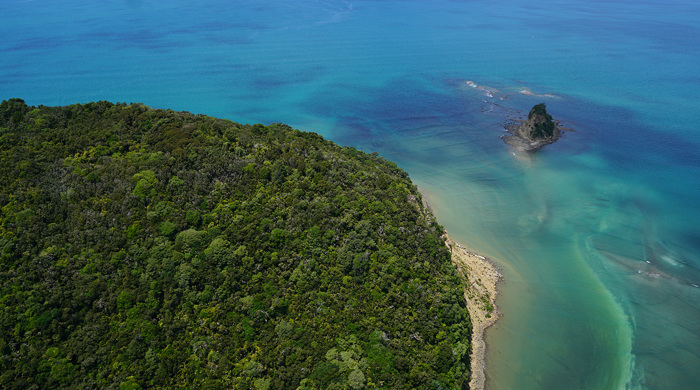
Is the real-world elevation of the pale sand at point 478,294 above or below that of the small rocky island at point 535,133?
below

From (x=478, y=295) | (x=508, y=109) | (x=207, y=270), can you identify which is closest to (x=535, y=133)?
(x=508, y=109)

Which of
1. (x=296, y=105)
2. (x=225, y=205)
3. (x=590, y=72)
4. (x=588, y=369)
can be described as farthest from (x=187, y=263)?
(x=590, y=72)

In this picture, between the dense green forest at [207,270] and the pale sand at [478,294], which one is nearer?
the dense green forest at [207,270]

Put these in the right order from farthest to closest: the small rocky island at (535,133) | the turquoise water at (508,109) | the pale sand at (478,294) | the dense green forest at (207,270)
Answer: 1. the small rocky island at (535,133)
2. the turquoise water at (508,109)
3. the pale sand at (478,294)
4. the dense green forest at (207,270)

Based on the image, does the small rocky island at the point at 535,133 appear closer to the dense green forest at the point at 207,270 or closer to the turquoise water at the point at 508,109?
the turquoise water at the point at 508,109

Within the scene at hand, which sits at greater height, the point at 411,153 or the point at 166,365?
the point at 411,153

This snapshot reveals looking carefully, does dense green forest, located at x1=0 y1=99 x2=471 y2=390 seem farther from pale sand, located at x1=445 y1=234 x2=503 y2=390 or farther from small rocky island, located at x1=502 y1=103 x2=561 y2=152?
small rocky island, located at x1=502 y1=103 x2=561 y2=152

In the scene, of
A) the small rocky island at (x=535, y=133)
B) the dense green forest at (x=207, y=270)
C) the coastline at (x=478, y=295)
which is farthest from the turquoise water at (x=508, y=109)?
the dense green forest at (x=207, y=270)

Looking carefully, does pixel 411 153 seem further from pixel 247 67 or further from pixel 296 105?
pixel 247 67
